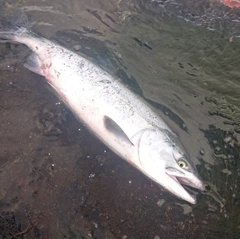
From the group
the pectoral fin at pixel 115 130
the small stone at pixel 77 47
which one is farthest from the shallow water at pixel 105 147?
the pectoral fin at pixel 115 130

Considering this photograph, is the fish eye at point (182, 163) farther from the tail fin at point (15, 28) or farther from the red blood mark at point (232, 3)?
the red blood mark at point (232, 3)

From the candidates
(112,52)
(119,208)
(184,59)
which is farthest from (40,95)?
(184,59)

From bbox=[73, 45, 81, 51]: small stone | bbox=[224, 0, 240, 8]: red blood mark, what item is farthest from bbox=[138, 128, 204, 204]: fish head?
bbox=[224, 0, 240, 8]: red blood mark

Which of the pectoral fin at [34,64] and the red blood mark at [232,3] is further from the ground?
the red blood mark at [232,3]

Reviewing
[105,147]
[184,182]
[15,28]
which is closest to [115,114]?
[105,147]

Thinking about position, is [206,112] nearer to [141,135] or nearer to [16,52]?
[141,135]

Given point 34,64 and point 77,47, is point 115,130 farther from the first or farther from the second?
point 77,47

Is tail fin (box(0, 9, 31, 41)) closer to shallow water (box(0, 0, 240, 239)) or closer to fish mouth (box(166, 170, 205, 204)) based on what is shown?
shallow water (box(0, 0, 240, 239))
